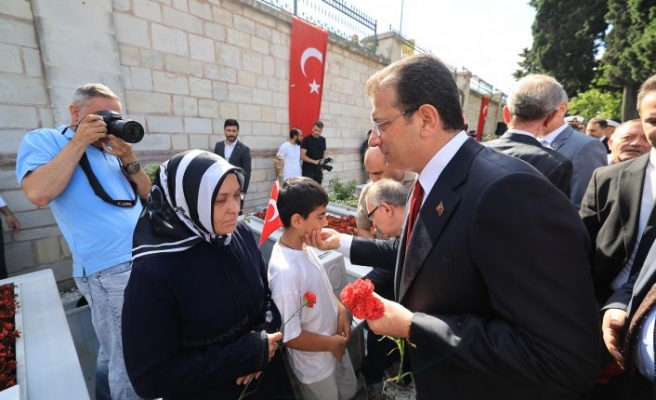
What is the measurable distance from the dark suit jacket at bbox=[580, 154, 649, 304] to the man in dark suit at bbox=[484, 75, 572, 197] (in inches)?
9.5

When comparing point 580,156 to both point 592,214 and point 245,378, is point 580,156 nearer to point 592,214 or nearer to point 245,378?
point 592,214

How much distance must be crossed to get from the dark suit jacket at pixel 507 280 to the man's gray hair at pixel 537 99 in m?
1.72

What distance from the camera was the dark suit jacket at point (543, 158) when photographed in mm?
2059

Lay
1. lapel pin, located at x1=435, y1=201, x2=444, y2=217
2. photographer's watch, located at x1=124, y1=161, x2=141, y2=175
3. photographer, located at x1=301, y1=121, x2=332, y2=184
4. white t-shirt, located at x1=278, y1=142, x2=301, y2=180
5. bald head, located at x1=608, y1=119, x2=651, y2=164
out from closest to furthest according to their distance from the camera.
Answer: lapel pin, located at x1=435, y1=201, x2=444, y2=217 < photographer's watch, located at x1=124, y1=161, x2=141, y2=175 < bald head, located at x1=608, y1=119, x2=651, y2=164 < white t-shirt, located at x1=278, y1=142, x2=301, y2=180 < photographer, located at x1=301, y1=121, x2=332, y2=184

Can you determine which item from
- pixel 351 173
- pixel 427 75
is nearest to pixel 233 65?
pixel 351 173

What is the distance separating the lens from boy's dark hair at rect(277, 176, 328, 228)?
179 cm

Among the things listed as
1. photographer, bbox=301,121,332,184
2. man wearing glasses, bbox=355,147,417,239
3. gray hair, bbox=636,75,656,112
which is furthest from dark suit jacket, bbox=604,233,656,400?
photographer, bbox=301,121,332,184

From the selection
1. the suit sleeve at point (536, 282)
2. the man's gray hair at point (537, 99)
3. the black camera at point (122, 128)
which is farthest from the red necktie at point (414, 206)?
the black camera at point (122, 128)

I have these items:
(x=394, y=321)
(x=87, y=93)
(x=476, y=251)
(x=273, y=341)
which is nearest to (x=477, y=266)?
(x=476, y=251)

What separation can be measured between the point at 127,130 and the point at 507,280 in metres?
2.36

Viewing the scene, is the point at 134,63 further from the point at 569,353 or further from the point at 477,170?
the point at 569,353

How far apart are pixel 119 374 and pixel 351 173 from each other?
9.04 m

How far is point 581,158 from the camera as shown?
2828 mm

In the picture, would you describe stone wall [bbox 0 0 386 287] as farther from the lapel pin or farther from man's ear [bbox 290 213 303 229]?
the lapel pin
